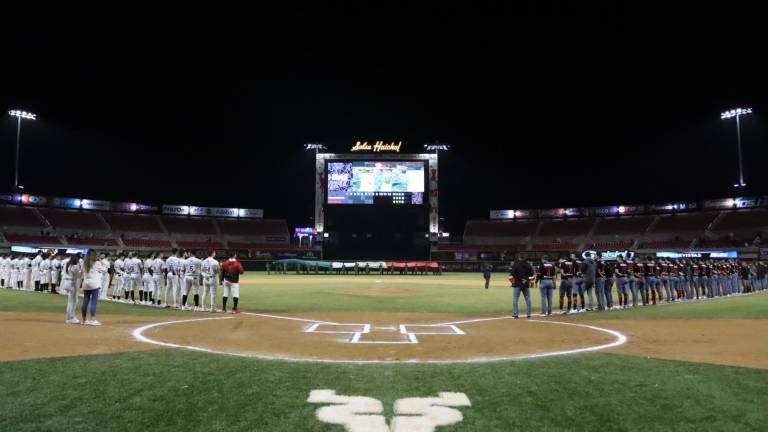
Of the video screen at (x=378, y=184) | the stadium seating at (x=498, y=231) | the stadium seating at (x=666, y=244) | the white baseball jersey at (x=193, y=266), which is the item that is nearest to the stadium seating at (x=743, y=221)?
the stadium seating at (x=666, y=244)

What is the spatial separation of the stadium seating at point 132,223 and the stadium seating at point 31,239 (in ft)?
31.8

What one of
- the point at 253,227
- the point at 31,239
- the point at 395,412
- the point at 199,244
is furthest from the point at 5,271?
the point at 253,227

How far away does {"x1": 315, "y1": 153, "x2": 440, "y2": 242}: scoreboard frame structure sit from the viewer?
206 feet

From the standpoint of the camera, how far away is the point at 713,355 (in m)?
8.88

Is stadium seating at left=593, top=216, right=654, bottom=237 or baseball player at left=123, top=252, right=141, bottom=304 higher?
stadium seating at left=593, top=216, right=654, bottom=237

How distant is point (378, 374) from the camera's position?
23.3ft

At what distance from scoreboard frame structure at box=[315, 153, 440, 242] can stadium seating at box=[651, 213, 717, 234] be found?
31656 millimetres

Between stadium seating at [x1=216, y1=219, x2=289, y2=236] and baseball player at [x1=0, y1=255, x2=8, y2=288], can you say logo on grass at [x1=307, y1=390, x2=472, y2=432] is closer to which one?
baseball player at [x1=0, y1=255, x2=8, y2=288]

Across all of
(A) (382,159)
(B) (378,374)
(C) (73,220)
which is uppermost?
(A) (382,159)

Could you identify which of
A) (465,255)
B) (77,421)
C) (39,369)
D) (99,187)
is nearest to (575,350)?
(77,421)

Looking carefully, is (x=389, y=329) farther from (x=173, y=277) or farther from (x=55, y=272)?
(x=55, y=272)

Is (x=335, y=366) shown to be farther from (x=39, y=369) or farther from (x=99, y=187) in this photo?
(x=99, y=187)

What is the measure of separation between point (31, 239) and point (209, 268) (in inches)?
2113

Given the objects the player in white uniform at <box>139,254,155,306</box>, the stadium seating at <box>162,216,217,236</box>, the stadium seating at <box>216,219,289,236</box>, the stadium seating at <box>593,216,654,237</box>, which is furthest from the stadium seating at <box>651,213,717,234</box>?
the player in white uniform at <box>139,254,155,306</box>
